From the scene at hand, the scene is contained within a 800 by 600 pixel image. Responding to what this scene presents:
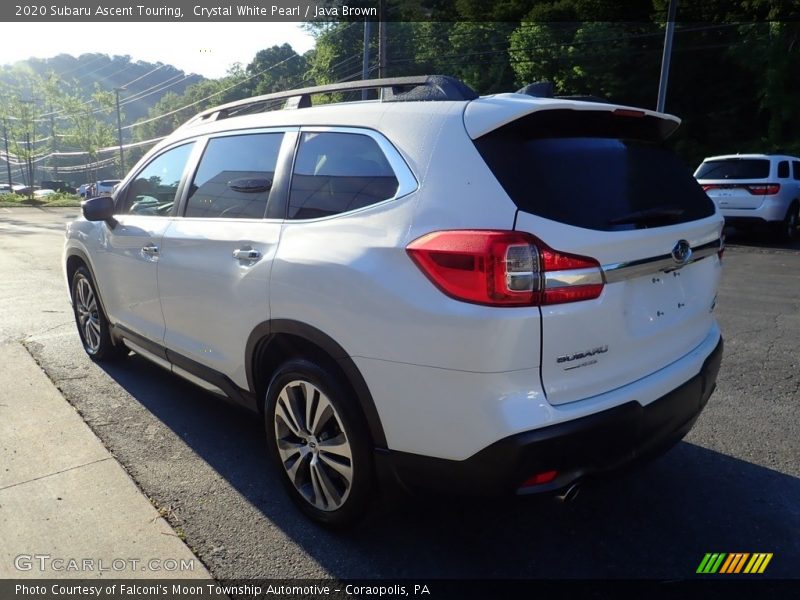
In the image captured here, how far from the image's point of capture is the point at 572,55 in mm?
29141

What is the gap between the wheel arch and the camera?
2.37 metres

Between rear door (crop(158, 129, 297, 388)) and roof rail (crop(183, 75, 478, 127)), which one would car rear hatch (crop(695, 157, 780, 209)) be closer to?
roof rail (crop(183, 75, 478, 127))

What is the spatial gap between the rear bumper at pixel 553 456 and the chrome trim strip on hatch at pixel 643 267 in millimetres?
468

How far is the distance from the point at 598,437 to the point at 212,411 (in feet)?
8.95

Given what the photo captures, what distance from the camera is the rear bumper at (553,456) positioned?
2061mm

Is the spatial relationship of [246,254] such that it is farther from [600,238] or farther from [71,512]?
[600,238]

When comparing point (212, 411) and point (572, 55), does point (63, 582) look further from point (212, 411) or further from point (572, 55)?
point (572, 55)

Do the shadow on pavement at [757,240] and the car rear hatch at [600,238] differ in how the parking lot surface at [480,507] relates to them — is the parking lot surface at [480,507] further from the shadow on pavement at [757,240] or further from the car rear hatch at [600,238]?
→ the shadow on pavement at [757,240]

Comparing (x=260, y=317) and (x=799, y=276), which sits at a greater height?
(x=260, y=317)

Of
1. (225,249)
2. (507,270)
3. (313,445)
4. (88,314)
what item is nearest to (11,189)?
(88,314)

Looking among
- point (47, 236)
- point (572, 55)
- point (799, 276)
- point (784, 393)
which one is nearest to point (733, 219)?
point (799, 276)

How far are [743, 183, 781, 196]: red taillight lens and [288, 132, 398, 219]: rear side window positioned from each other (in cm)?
1233

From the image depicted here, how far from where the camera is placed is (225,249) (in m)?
3.08

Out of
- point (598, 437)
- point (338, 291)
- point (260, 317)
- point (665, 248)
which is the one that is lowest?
point (598, 437)
